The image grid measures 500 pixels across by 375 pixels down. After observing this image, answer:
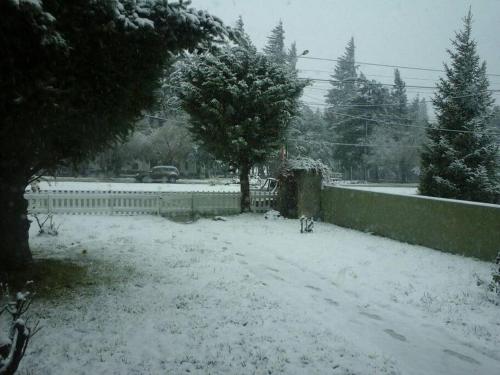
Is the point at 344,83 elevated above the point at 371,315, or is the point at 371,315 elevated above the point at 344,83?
the point at 344,83

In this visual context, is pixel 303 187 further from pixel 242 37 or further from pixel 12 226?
pixel 12 226

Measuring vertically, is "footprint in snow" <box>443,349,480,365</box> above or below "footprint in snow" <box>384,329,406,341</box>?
below

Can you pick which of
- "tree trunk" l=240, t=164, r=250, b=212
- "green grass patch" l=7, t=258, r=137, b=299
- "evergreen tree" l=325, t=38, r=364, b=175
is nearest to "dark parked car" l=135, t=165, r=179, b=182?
"evergreen tree" l=325, t=38, r=364, b=175

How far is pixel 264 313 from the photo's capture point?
5.71 m

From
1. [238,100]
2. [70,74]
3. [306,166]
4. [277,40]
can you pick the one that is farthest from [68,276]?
[277,40]

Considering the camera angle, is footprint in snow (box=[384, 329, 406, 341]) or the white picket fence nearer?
footprint in snow (box=[384, 329, 406, 341])

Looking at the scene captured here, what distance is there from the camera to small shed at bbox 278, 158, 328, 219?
15656 mm

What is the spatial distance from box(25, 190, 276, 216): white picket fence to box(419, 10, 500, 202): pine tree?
965 cm

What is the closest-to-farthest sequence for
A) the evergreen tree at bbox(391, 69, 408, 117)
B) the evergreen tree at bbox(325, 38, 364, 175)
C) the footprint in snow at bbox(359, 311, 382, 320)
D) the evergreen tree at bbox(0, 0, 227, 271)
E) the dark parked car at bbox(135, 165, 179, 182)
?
the evergreen tree at bbox(0, 0, 227, 271) → the footprint in snow at bbox(359, 311, 382, 320) → the dark parked car at bbox(135, 165, 179, 182) → the evergreen tree at bbox(325, 38, 364, 175) → the evergreen tree at bbox(391, 69, 408, 117)

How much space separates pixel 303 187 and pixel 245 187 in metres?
2.43

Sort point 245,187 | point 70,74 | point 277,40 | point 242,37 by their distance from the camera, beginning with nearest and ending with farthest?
1. point 70,74
2. point 242,37
3. point 245,187
4. point 277,40

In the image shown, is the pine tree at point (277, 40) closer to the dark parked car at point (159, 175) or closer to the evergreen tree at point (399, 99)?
the dark parked car at point (159, 175)

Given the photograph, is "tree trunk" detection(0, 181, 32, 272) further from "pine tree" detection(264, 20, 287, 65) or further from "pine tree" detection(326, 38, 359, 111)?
"pine tree" detection(326, 38, 359, 111)

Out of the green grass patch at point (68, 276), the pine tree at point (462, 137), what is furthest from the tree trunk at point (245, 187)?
the pine tree at point (462, 137)
